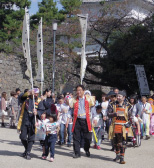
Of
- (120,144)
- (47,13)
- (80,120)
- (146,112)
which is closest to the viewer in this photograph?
(120,144)

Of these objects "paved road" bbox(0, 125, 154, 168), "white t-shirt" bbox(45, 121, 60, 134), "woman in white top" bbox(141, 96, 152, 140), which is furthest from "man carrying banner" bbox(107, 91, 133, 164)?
"woman in white top" bbox(141, 96, 152, 140)

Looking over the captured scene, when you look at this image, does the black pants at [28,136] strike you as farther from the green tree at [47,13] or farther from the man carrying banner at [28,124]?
the green tree at [47,13]

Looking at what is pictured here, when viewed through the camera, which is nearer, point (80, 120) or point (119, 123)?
point (119, 123)

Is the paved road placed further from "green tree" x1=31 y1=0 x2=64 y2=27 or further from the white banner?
"green tree" x1=31 y1=0 x2=64 y2=27

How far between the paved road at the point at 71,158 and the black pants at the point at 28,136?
31 centimetres

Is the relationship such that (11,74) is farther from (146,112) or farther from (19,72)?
(146,112)

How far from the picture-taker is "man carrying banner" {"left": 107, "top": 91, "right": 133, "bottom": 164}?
805 centimetres

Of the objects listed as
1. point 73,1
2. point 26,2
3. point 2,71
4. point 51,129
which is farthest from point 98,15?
point 51,129

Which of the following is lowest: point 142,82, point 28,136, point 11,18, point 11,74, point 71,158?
point 71,158

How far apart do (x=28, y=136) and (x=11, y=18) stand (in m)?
18.2

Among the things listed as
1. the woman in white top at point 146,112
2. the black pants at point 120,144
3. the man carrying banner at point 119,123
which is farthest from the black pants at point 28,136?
the woman in white top at point 146,112

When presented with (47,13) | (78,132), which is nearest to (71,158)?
(78,132)

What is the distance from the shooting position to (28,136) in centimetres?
835

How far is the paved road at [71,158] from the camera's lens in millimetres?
7723
